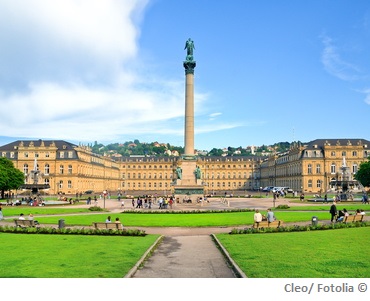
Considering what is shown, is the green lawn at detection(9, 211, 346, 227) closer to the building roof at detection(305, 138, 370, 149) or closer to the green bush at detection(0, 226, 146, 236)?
the green bush at detection(0, 226, 146, 236)

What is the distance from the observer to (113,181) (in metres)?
192

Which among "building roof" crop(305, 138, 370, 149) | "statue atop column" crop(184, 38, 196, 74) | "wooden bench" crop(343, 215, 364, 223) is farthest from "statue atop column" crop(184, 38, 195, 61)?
"building roof" crop(305, 138, 370, 149)

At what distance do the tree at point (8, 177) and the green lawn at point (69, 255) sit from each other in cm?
5487

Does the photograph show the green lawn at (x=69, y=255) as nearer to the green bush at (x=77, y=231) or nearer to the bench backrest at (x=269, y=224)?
the green bush at (x=77, y=231)

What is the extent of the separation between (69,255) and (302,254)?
1012 cm

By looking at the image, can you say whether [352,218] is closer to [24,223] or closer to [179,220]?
[179,220]

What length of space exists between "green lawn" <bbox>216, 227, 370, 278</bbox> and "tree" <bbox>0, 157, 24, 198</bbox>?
6130cm

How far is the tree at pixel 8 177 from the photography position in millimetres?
76256

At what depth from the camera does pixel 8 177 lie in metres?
79.6

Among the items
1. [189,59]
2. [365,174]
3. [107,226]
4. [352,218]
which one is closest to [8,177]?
[189,59]

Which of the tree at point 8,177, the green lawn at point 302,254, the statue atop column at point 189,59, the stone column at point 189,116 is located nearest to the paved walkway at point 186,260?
the green lawn at point 302,254

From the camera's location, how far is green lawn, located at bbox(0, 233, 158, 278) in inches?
575

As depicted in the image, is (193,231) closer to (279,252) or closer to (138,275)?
(279,252)

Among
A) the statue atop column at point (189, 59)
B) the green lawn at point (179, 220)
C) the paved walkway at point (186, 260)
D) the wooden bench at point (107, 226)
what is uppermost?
the statue atop column at point (189, 59)
